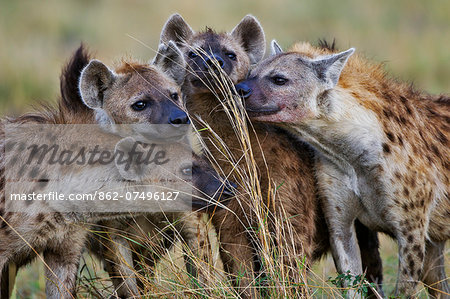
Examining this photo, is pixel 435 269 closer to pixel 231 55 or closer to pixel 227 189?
pixel 227 189

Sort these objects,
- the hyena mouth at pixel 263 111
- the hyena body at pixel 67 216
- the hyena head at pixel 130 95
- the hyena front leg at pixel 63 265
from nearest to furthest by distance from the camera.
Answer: the hyena body at pixel 67 216 → the hyena front leg at pixel 63 265 → the hyena head at pixel 130 95 → the hyena mouth at pixel 263 111

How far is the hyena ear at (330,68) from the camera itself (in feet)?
16.4

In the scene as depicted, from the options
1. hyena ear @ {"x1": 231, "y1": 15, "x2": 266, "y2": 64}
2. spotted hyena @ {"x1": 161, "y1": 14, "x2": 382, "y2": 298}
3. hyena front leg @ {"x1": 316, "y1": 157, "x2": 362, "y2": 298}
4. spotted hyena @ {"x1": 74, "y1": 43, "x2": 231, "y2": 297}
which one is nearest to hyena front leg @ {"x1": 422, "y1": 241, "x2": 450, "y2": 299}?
hyena front leg @ {"x1": 316, "y1": 157, "x2": 362, "y2": 298}

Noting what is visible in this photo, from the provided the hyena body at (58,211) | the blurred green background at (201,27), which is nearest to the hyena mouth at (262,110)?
the hyena body at (58,211)

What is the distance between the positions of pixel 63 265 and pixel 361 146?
6.56 ft

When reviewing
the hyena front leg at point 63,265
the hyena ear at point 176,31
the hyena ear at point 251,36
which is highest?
the hyena ear at point 251,36

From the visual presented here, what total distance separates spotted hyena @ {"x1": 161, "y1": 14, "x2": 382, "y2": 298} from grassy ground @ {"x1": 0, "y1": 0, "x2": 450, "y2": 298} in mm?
5124

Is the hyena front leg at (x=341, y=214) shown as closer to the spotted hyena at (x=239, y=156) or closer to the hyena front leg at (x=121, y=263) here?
the spotted hyena at (x=239, y=156)

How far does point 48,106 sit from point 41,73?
19.3 feet

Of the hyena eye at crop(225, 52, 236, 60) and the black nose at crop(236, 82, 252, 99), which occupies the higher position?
the hyena eye at crop(225, 52, 236, 60)

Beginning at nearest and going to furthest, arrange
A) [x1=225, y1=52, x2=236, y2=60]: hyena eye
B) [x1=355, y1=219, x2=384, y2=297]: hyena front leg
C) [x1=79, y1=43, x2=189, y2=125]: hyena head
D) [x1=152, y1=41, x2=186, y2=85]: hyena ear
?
1. [x1=79, y1=43, x2=189, y2=125]: hyena head
2. [x1=152, y1=41, x2=186, y2=85]: hyena ear
3. [x1=225, y1=52, x2=236, y2=60]: hyena eye
4. [x1=355, y1=219, x2=384, y2=297]: hyena front leg

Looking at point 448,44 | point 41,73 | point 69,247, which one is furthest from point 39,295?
point 448,44

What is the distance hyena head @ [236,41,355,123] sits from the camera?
497 cm

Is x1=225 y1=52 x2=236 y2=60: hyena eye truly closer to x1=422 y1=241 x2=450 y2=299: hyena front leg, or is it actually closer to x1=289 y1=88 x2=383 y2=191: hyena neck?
x1=289 y1=88 x2=383 y2=191: hyena neck
